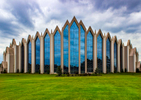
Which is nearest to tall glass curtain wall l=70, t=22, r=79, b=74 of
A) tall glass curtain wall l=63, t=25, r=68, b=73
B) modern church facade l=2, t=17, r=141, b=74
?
modern church facade l=2, t=17, r=141, b=74

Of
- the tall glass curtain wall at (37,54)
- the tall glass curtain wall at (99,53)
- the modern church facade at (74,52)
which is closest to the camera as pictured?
the modern church facade at (74,52)

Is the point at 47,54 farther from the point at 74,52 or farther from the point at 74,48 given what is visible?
the point at 74,48

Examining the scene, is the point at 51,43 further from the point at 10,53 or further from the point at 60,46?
the point at 10,53

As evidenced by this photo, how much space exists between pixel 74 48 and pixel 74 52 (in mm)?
1964

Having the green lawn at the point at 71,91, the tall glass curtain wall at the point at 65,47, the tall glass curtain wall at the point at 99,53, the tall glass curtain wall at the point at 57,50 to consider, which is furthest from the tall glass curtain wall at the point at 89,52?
the green lawn at the point at 71,91

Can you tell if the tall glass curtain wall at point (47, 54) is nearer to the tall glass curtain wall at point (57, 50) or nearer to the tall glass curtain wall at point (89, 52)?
the tall glass curtain wall at point (57, 50)

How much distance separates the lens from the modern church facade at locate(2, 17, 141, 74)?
44.9 meters

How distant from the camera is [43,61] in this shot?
1869 inches

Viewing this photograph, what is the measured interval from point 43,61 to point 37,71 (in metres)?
6.37

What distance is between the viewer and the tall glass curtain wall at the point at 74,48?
44469 millimetres

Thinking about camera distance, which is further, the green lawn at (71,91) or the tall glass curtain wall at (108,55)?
the tall glass curtain wall at (108,55)

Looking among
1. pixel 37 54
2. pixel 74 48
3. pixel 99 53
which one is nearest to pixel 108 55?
pixel 99 53

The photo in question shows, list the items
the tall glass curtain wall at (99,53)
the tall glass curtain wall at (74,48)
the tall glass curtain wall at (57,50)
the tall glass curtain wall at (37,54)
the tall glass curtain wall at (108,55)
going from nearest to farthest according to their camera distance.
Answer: the tall glass curtain wall at (74,48) < the tall glass curtain wall at (57,50) < the tall glass curtain wall at (99,53) < the tall glass curtain wall at (37,54) < the tall glass curtain wall at (108,55)

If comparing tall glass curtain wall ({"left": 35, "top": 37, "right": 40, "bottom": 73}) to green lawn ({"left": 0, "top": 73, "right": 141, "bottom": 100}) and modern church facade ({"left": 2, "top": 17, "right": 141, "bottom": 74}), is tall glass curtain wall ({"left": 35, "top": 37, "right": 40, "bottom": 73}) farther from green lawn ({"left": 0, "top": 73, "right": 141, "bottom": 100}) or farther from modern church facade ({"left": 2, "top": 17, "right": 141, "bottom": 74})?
green lawn ({"left": 0, "top": 73, "right": 141, "bottom": 100})
